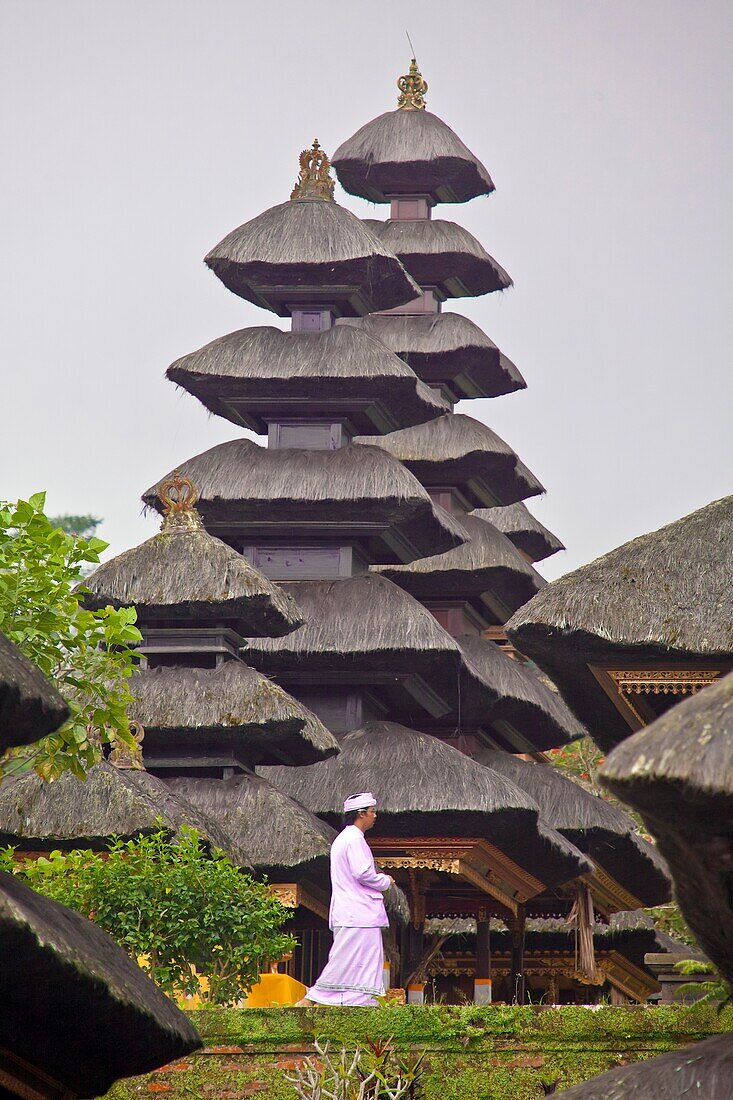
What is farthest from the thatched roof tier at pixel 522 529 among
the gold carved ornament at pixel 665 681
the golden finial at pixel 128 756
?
the gold carved ornament at pixel 665 681

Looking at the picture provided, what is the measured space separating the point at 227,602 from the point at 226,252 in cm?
621

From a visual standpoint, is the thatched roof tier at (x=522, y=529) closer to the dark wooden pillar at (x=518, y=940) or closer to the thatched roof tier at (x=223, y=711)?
the dark wooden pillar at (x=518, y=940)

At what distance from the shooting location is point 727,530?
15.7 m

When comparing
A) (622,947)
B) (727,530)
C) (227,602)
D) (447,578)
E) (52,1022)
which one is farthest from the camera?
(622,947)

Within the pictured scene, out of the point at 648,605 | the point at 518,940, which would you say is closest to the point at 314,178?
the point at 518,940

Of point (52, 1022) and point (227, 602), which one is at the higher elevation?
point (227, 602)

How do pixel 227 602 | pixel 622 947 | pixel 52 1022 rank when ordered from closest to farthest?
pixel 52 1022
pixel 227 602
pixel 622 947

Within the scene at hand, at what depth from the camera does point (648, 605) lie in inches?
611

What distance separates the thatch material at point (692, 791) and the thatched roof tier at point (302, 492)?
641 inches

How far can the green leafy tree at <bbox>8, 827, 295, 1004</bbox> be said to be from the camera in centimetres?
1605

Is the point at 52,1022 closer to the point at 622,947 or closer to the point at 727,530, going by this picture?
the point at 727,530

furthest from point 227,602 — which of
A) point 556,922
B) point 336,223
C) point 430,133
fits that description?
point 430,133

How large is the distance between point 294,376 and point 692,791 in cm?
1779

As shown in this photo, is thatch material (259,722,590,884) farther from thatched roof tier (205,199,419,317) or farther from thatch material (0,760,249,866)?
thatched roof tier (205,199,419,317)
